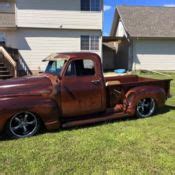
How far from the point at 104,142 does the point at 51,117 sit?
1358 mm

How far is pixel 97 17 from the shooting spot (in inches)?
965

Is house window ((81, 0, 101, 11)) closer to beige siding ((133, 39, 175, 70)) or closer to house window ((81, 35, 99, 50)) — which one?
house window ((81, 35, 99, 50))

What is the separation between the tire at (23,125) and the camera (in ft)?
22.4

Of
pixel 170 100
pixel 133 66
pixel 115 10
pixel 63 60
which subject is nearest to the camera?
pixel 63 60

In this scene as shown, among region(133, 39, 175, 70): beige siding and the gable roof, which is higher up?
the gable roof

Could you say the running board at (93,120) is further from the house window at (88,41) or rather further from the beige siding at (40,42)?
the house window at (88,41)

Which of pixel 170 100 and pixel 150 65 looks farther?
pixel 150 65

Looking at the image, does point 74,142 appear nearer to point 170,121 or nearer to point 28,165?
point 28,165

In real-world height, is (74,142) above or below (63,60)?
below

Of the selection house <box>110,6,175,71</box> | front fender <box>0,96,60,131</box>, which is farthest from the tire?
house <box>110,6,175,71</box>

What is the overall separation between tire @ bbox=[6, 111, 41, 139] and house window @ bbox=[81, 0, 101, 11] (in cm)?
1865

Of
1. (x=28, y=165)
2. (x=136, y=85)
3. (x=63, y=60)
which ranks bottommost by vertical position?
(x=28, y=165)

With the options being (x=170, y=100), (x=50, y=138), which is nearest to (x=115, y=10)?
(x=170, y=100)

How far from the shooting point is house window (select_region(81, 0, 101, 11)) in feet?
80.6
